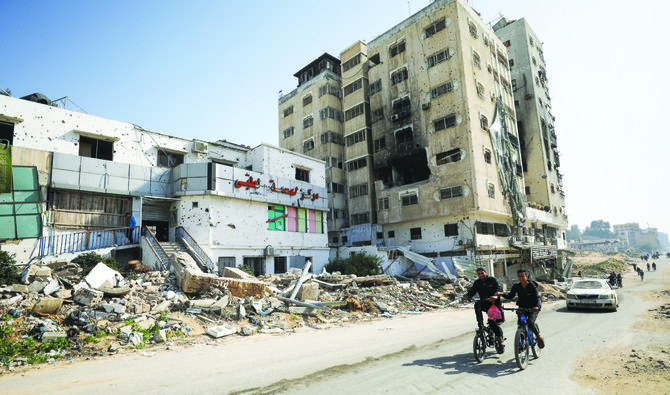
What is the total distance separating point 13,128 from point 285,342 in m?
18.3

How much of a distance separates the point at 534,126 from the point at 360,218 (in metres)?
26.8

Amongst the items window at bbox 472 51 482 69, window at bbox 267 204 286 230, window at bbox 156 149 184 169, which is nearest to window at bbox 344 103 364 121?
window at bbox 472 51 482 69

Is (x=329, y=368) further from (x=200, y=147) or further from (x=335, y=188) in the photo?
(x=335, y=188)

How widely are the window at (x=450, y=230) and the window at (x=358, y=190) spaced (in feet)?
31.9

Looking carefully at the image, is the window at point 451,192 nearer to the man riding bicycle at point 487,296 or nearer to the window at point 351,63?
the window at point 351,63

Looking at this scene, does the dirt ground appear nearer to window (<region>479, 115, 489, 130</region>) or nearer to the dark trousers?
the dark trousers

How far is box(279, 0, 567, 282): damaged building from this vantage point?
29.6m

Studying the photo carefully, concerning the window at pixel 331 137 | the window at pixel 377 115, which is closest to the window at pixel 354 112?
the window at pixel 377 115

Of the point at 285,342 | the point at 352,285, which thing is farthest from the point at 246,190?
the point at 285,342

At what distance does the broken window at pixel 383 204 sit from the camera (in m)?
33.9

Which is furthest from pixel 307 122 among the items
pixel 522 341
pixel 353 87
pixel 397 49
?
pixel 522 341

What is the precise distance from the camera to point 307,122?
142ft

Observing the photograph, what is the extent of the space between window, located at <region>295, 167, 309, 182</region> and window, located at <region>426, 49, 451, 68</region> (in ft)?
54.8

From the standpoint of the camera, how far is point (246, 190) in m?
22.6
